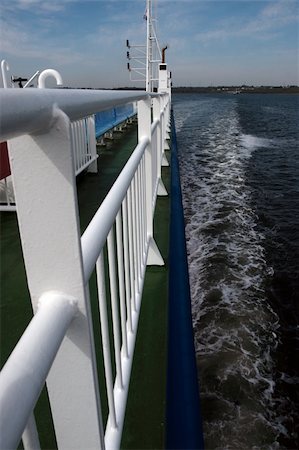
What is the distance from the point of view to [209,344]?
11.7 feet

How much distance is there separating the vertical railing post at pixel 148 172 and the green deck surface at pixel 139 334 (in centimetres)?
12

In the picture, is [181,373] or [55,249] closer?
[55,249]

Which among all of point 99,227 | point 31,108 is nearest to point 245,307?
point 99,227

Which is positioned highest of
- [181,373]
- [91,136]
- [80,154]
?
[91,136]

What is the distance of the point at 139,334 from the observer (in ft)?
7.14

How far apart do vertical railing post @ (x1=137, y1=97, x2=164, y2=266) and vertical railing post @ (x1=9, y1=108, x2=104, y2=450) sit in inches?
70.3

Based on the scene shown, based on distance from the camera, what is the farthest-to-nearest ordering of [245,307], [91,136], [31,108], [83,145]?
[91,136] → [83,145] → [245,307] → [31,108]

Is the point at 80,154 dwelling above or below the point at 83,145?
below

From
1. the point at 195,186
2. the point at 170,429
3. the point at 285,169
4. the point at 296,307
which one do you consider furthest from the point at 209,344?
the point at 285,169

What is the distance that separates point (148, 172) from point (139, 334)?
123 cm

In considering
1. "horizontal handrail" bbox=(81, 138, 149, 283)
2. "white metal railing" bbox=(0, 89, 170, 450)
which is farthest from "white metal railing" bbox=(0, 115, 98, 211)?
"white metal railing" bbox=(0, 89, 170, 450)

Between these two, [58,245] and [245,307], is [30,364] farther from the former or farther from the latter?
[245,307]

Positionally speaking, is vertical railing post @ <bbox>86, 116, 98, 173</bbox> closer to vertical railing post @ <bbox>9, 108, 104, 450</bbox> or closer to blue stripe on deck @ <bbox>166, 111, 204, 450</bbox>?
blue stripe on deck @ <bbox>166, 111, 204, 450</bbox>

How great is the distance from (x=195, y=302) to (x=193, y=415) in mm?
2594
